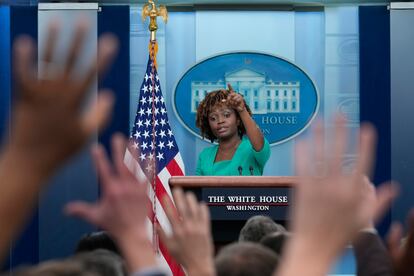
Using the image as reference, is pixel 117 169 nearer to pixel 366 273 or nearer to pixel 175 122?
pixel 366 273

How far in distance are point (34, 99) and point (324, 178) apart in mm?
419

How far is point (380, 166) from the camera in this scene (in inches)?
342

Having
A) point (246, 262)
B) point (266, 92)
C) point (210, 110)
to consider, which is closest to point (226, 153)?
point (210, 110)

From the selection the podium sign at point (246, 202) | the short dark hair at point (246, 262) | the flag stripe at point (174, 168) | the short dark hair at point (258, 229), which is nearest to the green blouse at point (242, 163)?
the podium sign at point (246, 202)

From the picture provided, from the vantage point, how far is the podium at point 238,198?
4.70 metres

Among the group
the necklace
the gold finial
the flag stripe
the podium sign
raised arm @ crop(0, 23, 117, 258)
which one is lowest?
the podium sign

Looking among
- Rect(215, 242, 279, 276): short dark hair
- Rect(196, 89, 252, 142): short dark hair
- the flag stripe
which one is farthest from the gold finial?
Rect(215, 242, 279, 276): short dark hair

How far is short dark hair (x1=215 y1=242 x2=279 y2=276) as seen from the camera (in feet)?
6.11

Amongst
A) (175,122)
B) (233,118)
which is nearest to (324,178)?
(233,118)

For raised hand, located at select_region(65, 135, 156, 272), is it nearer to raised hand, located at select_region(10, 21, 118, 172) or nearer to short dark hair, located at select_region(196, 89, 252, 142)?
raised hand, located at select_region(10, 21, 118, 172)

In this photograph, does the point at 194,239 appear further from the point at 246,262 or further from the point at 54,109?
the point at 54,109

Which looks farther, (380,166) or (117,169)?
(380,166)

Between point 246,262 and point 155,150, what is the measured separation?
5003mm

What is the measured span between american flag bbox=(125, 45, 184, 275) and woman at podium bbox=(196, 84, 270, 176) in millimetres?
584
